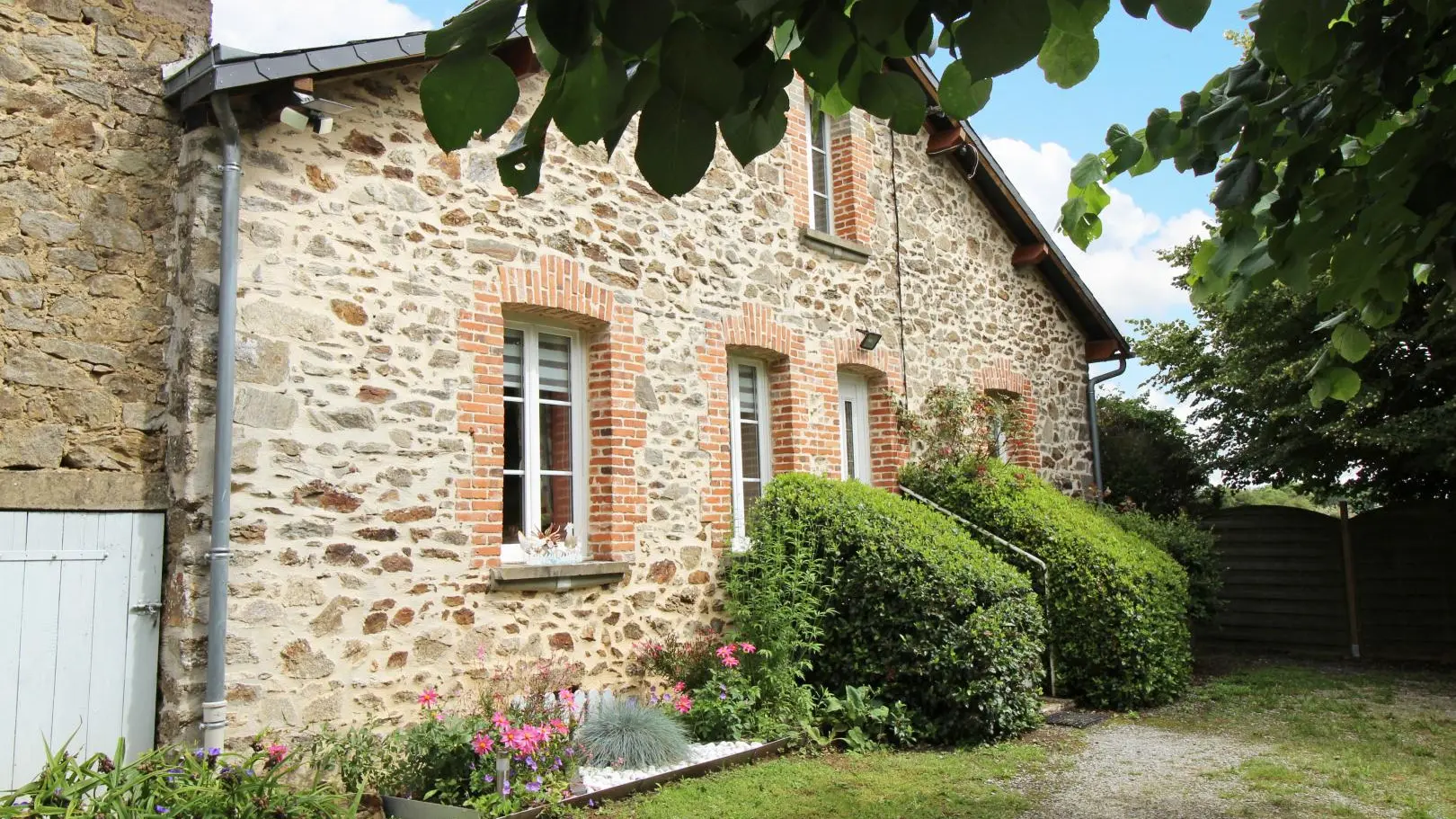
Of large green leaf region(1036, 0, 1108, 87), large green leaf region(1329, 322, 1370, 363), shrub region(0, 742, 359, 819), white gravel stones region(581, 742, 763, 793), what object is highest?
large green leaf region(1036, 0, 1108, 87)

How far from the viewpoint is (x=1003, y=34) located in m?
1.50

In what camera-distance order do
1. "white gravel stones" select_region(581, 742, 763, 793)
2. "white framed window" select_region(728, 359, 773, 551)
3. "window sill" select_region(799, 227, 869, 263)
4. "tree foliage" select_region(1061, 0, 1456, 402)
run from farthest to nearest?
"window sill" select_region(799, 227, 869, 263)
"white framed window" select_region(728, 359, 773, 551)
"white gravel stones" select_region(581, 742, 763, 793)
"tree foliage" select_region(1061, 0, 1456, 402)

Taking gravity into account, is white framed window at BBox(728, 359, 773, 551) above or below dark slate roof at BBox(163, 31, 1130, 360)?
below

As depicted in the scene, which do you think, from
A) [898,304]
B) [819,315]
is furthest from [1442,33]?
[898,304]

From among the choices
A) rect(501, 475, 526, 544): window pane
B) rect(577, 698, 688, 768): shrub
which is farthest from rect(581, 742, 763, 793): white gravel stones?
rect(501, 475, 526, 544): window pane

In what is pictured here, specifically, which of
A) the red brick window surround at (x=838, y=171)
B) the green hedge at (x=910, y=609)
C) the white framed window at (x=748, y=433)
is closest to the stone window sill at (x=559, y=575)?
the green hedge at (x=910, y=609)

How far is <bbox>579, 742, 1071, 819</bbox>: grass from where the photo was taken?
559 cm

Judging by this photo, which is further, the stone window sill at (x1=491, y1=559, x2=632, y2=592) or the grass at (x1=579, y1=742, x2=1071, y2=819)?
the stone window sill at (x1=491, y1=559, x2=632, y2=592)

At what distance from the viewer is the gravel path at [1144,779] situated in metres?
5.68

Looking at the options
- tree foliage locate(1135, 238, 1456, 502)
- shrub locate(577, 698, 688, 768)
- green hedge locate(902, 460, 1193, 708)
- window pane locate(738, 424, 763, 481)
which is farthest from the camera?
tree foliage locate(1135, 238, 1456, 502)

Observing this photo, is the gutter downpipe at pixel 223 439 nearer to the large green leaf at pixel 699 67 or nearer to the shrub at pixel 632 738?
the shrub at pixel 632 738

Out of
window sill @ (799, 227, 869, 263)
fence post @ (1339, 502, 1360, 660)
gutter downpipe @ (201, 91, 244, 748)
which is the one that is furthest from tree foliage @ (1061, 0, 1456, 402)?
fence post @ (1339, 502, 1360, 660)

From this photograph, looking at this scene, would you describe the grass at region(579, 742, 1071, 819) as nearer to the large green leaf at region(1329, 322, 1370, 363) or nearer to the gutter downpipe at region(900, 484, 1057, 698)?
the gutter downpipe at region(900, 484, 1057, 698)

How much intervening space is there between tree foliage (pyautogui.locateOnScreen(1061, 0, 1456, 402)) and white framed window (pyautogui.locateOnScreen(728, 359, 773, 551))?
5.64 meters
